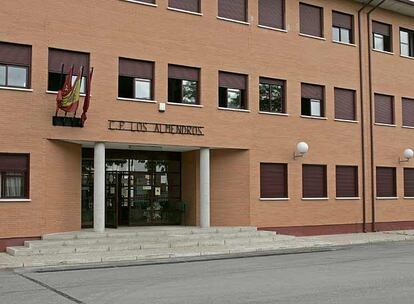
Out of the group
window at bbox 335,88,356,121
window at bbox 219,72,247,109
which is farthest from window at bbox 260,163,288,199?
window at bbox 335,88,356,121

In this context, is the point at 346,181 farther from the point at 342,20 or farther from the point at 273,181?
the point at 342,20

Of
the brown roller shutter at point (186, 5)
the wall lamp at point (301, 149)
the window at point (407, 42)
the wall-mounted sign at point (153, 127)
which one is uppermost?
the window at point (407, 42)

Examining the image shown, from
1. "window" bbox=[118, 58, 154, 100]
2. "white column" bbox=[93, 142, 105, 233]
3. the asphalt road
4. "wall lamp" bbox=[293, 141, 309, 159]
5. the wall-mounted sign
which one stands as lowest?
the asphalt road

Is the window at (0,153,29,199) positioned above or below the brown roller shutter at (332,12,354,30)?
below

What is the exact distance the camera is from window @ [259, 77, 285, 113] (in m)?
23.6

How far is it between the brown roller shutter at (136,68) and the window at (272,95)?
4.89m

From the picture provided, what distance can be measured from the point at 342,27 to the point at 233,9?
601cm

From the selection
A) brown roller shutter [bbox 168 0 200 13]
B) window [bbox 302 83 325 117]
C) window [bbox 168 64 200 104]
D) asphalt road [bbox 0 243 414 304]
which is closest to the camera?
asphalt road [bbox 0 243 414 304]

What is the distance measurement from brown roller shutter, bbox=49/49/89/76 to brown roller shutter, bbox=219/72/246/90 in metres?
5.38

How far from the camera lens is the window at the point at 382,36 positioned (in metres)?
27.5

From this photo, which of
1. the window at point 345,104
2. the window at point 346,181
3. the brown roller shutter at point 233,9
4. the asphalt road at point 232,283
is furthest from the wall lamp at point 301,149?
the asphalt road at point 232,283

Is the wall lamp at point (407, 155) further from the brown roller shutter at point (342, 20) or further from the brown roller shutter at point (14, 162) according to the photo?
the brown roller shutter at point (14, 162)

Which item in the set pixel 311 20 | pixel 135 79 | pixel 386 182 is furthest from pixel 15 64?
pixel 386 182

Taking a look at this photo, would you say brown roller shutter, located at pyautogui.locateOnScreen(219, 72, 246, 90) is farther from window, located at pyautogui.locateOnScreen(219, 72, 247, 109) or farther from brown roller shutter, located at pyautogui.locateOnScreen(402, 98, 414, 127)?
brown roller shutter, located at pyautogui.locateOnScreen(402, 98, 414, 127)
